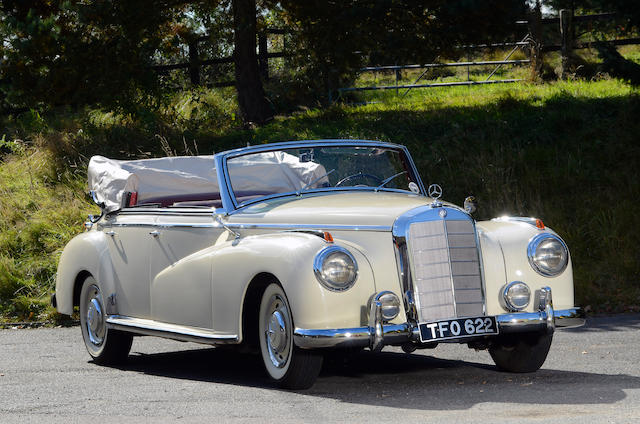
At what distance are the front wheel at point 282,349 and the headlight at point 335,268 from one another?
332 millimetres

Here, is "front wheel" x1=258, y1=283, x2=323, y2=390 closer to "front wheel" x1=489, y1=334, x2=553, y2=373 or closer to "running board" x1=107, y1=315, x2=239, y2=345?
"running board" x1=107, y1=315, x2=239, y2=345

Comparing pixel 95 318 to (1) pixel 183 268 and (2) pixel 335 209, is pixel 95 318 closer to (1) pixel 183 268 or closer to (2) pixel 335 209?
(1) pixel 183 268

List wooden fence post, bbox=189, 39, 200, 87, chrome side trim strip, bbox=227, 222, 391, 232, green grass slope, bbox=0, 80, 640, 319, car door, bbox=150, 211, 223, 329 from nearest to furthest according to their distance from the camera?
1. chrome side trim strip, bbox=227, 222, 391, 232
2. car door, bbox=150, 211, 223, 329
3. green grass slope, bbox=0, 80, 640, 319
4. wooden fence post, bbox=189, 39, 200, 87

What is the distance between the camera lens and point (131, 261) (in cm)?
830

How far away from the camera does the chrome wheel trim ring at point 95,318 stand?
28.4 ft

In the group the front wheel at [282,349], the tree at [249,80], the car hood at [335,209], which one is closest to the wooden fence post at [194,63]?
the tree at [249,80]

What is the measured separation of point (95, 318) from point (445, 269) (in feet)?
11.7

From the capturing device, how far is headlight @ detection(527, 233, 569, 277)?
6.80 m

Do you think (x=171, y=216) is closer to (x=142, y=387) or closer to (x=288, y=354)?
(x=142, y=387)

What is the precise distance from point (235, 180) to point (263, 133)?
431 inches

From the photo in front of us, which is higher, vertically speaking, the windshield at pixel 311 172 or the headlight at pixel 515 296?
the windshield at pixel 311 172

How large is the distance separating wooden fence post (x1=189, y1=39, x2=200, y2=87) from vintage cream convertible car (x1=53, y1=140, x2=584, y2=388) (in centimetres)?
1262

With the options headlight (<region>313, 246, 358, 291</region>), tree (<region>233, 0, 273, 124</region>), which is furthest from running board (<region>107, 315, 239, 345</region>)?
tree (<region>233, 0, 273, 124</region>)

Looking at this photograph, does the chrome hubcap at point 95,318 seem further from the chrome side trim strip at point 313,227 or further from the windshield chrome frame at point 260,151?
the chrome side trim strip at point 313,227
